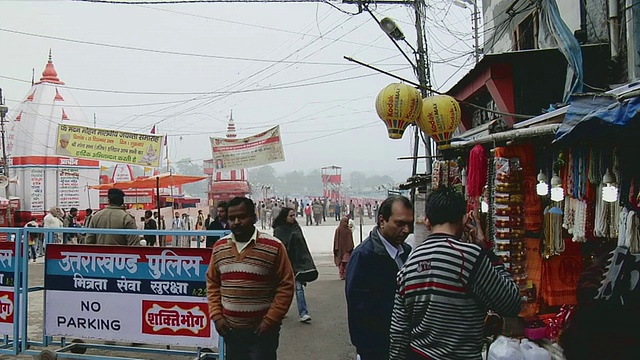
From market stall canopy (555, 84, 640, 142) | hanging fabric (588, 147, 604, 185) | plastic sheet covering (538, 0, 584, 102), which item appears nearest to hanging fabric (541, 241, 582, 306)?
hanging fabric (588, 147, 604, 185)

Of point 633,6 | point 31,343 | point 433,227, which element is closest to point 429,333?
point 433,227

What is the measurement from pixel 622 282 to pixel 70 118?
30856mm

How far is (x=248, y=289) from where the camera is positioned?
145 inches

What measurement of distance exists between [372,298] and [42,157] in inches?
1137

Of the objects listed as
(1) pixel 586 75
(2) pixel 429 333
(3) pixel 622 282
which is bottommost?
(2) pixel 429 333

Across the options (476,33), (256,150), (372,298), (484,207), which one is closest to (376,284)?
(372,298)

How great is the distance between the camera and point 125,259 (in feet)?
16.6

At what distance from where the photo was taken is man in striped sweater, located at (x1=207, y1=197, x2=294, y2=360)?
3688mm

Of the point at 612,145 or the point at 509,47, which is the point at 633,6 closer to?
the point at 612,145

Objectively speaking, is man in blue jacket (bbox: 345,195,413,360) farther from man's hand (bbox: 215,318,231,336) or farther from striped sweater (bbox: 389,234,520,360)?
man's hand (bbox: 215,318,231,336)

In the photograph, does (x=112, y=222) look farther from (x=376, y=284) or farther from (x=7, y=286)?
(x=376, y=284)

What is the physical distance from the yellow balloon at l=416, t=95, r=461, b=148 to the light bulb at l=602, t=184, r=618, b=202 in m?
3.52

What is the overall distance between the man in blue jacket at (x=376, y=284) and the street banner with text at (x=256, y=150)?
14.6m

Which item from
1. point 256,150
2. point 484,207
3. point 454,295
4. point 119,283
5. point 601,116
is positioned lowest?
point 119,283
